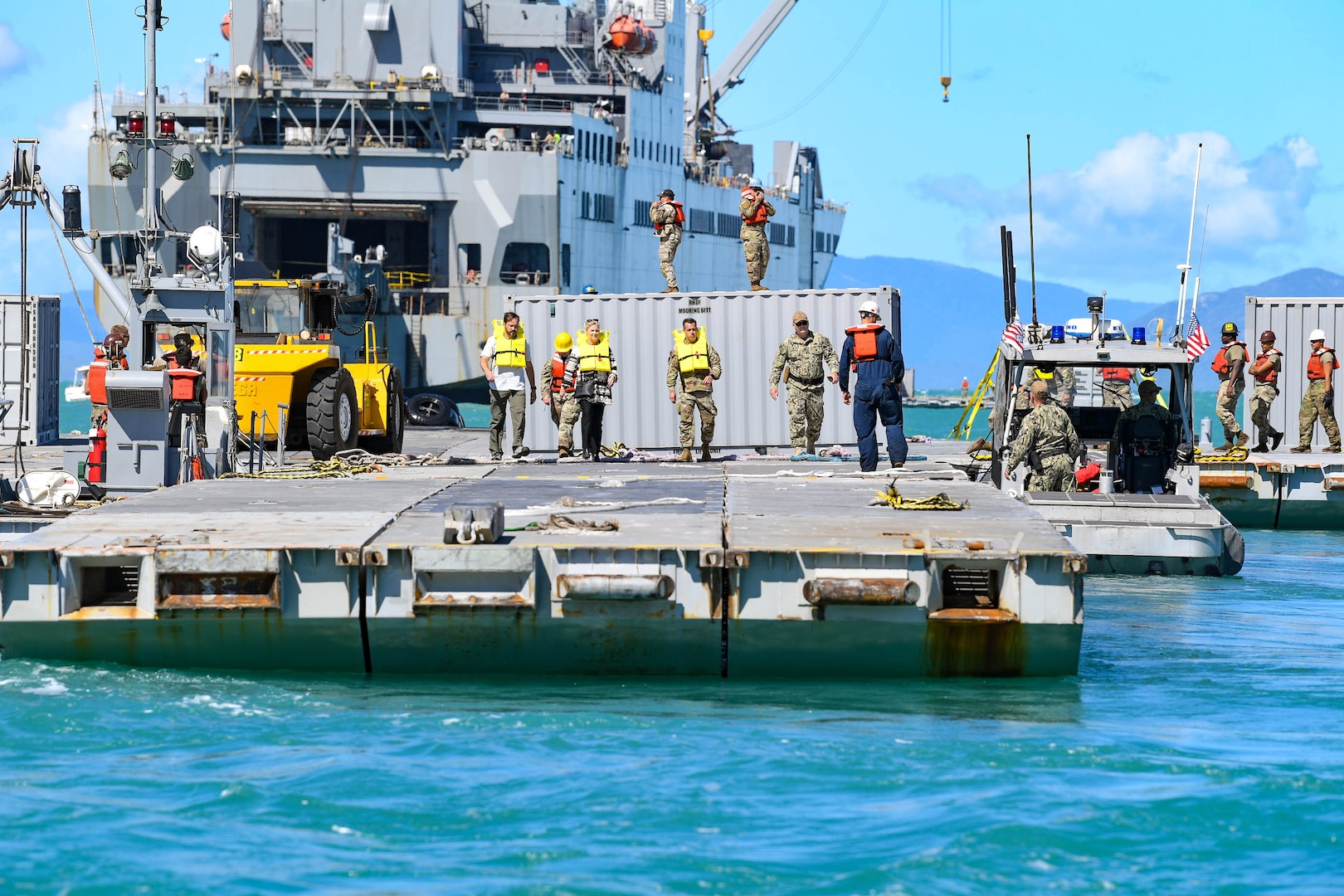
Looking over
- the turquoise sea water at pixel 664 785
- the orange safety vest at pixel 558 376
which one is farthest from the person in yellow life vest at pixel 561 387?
the turquoise sea water at pixel 664 785

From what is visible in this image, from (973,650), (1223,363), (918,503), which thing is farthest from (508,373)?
(1223,363)

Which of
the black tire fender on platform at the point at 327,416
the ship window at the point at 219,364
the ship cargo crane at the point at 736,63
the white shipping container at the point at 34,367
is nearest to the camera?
the ship window at the point at 219,364

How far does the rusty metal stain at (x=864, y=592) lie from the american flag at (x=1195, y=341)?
7887 millimetres

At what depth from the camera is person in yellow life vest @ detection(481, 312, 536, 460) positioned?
797 inches

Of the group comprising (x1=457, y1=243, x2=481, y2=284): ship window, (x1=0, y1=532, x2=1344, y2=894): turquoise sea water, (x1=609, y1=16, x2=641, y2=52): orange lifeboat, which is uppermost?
(x1=609, y1=16, x2=641, y2=52): orange lifeboat

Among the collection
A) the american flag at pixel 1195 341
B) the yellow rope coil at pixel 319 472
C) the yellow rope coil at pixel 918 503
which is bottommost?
the yellow rope coil at pixel 918 503

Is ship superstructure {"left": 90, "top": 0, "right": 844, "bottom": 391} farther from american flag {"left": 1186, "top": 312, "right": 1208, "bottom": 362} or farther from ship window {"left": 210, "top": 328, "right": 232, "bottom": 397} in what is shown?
american flag {"left": 1186, "top": 312, "right": 1208, "bottom": 362}

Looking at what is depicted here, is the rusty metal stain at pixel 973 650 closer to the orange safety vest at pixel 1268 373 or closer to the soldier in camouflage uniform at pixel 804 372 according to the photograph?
the soldier in camouflage uniform at pixel 804 372

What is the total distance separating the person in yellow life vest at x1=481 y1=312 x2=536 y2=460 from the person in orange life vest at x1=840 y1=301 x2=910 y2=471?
4.52 meters

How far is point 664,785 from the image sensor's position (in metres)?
8.98

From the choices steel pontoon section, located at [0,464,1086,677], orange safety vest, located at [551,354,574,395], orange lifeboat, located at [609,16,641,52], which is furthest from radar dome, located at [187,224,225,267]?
orange lifeboat, located at [609,16,641,52]

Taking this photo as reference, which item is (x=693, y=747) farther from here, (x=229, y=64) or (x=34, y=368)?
(x=229, y=64)

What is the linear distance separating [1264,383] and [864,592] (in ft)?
53.0

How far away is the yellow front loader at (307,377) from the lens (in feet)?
71.9
